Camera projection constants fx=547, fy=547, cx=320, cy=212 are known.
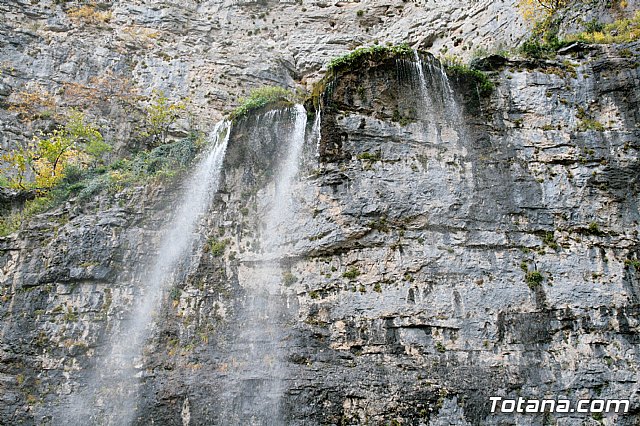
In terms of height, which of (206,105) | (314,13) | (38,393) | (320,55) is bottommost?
(38,393)

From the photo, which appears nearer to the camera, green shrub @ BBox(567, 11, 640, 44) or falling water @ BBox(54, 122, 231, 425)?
falling water @ BBox(54, 122, 231, 425)

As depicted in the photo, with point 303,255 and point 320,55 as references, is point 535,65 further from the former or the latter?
point 320,55

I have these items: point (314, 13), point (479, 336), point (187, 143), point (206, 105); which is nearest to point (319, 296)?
point (479, 336)

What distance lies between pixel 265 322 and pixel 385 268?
9.65 ft

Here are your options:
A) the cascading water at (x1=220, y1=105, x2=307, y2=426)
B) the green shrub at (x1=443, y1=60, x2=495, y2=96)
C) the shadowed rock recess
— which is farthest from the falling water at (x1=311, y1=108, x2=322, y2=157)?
the green shrub at (x1=443, y1=60, x2=495, y2=96)

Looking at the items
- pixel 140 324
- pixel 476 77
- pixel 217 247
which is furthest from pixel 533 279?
pixel 140 324

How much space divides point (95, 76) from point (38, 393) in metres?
11.8

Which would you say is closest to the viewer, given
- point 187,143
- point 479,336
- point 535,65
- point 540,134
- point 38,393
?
point 479,336

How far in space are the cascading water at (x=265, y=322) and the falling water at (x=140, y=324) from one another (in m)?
1.76

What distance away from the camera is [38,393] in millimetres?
12164

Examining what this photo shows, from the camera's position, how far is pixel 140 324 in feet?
41.7

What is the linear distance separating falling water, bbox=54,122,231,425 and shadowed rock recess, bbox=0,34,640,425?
22 centimetres

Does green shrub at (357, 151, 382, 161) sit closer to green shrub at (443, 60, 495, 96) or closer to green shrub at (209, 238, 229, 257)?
green shrub at (443, 60, 495, 96)

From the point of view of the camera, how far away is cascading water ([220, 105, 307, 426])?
11.4 m
